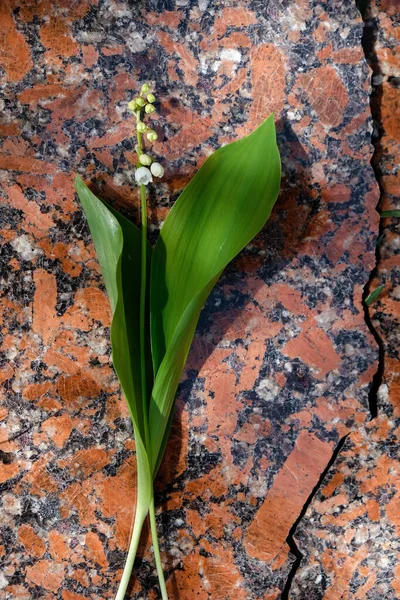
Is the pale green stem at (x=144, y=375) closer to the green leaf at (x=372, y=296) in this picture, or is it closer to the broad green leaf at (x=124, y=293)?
the broad green leaf at (x=124, y=293)

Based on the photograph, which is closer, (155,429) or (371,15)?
(155,429)

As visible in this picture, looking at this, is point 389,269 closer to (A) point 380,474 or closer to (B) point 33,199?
(A) point 380,474

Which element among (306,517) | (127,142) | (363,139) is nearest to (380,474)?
(306,517)

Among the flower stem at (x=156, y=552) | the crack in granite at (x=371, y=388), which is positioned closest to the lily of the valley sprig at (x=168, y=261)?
the flower stem at (x=156, y=552)

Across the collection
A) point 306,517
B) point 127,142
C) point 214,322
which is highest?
point 127,142

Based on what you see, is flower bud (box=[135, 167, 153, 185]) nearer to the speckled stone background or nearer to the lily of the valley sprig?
the lily of the valley sprig

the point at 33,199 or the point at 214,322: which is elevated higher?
the point at 33,199
